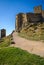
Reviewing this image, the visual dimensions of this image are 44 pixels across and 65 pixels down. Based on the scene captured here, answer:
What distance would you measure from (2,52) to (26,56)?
185 centimetres

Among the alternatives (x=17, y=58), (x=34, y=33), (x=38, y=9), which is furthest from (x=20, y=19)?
(x=17, y=58)

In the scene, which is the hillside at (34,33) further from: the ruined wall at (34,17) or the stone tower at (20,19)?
the stone tower at (20,19)

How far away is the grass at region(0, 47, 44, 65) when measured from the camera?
9.94 m

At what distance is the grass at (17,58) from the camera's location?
9936mm

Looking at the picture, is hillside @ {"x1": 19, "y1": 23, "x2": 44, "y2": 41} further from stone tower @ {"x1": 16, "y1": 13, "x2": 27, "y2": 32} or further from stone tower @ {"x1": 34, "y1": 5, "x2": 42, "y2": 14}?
stone tower @ {"x1": 34, "y1": 5, "x2": 42, "y2": 14}

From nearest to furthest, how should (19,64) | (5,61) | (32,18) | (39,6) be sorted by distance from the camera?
(19,64) < (5,61) < (32,18) < (39,6)

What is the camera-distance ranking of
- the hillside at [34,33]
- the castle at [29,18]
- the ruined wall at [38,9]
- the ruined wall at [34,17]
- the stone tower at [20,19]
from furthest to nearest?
the ruined wall at [38,9] → the stone tower at [20,19] → the castle at [29,18] → the ruined wall at [34,17] → the hillside at [34,33]

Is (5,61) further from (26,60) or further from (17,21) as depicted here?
(17,21)

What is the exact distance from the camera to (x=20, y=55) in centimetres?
1115

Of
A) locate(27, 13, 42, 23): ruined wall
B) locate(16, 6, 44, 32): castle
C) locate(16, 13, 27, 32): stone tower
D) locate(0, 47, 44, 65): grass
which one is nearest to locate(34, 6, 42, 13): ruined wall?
locate(16, 6, 44, 32): castle

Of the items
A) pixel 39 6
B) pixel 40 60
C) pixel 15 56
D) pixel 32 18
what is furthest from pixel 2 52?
pixel 39 6

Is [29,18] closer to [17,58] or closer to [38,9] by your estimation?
[38,9]

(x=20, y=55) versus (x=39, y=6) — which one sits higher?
(x=39, y=6)

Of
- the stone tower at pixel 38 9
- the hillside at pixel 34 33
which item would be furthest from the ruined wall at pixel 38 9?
the hillside at pixel 34 33
